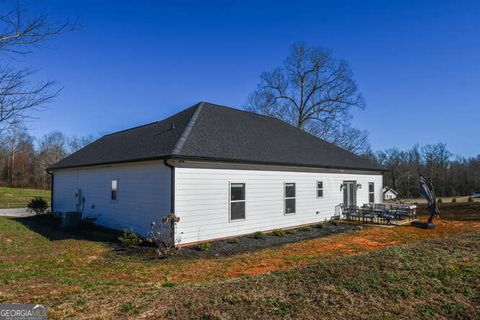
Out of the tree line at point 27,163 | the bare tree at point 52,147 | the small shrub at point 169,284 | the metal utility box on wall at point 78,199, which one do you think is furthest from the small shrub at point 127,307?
the bare tree at point 52,147

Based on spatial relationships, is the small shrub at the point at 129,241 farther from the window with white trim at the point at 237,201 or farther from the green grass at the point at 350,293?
the green grass at the point at 350,293

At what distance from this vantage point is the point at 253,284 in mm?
5176

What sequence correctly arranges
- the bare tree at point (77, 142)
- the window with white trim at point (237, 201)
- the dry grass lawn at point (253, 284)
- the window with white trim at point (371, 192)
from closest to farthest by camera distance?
the dry grass lawn at point (253, 284)
the window with white trim at point (237, 201)
the window with white trim at point (371, 192)
the bare tree at point (77, 142)

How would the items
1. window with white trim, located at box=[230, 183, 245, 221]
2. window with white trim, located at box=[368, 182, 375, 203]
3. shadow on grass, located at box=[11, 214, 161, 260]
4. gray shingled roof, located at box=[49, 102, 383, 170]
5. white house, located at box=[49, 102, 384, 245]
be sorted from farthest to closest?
window with white trim, located at box=[368, 182, 375, 203]
window with white trim, located at box=[230, 183, 245, 221]
gray shingled roof, located at box=[49, 102, 383, 170]
white house, located at box=[49, 102, 384, 245]
shadow on grass, located at box=[11, 214, 161, 260]

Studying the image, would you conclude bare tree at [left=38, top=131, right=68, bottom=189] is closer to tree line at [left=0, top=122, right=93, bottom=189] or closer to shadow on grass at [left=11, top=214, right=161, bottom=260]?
tree line at [left=0, top=122, right=93, bottom=189]

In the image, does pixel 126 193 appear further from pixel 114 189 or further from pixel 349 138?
pixel 349 138

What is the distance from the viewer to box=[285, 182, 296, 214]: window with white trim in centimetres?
1340

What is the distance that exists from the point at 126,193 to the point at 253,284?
8.27 metres

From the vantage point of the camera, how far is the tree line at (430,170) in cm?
5178

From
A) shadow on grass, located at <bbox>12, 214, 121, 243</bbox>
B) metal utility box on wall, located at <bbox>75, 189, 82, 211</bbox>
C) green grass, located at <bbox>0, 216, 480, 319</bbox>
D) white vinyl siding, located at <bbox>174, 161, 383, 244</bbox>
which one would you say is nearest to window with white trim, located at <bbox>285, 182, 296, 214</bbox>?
white vinyl siding, located at <bbox>174, 161, 383, 244</bbox>

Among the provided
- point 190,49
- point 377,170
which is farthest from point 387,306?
point 377,170

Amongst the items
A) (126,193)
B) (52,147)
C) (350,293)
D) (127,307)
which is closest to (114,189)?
(126,193)

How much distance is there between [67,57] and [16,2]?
2714 mm

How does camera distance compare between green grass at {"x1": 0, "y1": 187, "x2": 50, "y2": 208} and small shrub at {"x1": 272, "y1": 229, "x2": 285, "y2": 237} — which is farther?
green grass at {"x1": 0, "y1": 187, "x2": 50, "y2": 208}
